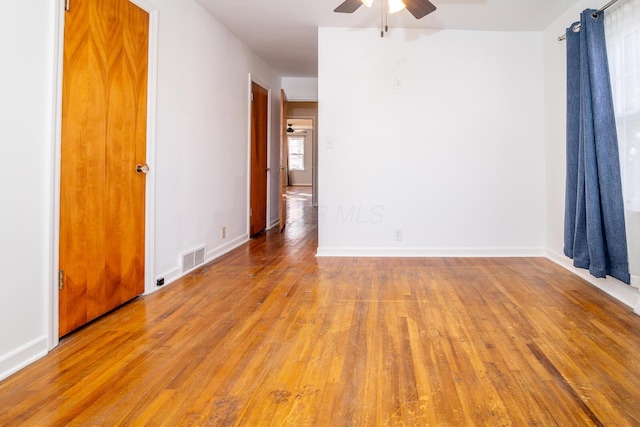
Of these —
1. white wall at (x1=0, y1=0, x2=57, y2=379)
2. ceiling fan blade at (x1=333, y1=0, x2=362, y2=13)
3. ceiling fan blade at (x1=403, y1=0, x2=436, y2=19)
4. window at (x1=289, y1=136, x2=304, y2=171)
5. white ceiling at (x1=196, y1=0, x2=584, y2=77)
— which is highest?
window at (x1=289, y1=136, x2=304, y2=171)

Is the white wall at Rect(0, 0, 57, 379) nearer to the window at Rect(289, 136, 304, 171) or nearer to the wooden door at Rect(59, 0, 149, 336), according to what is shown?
the wooden door at Rect(59, 0, 149, 336)

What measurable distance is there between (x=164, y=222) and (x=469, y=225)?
2.88 metres

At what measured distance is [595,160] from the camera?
255 cm

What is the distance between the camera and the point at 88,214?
6.57 feet

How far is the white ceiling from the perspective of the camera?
10.1 feet

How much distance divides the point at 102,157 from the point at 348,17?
8.14 ft

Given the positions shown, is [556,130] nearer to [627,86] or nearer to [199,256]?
[627,86]

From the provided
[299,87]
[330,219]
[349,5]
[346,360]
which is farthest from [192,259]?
[299,87]

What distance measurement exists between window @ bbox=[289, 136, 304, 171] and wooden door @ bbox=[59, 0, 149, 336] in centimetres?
1222

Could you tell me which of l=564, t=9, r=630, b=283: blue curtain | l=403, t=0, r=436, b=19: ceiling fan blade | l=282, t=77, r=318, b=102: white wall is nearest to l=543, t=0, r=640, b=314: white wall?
l=564, t=9, r=630, b=283: blue curtain

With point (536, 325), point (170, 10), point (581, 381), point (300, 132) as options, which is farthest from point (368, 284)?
point (300, 132)

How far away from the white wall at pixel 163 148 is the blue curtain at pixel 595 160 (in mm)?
3015

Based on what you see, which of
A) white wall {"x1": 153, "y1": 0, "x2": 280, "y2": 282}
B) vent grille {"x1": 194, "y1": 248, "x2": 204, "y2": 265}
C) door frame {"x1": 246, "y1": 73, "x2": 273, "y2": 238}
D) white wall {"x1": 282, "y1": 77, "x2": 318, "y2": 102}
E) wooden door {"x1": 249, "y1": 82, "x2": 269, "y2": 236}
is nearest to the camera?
white wall {"x1": 153, "y1": 0, "x2": 280, "y2": 282}

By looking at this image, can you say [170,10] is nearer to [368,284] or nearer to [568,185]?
[368,284]
